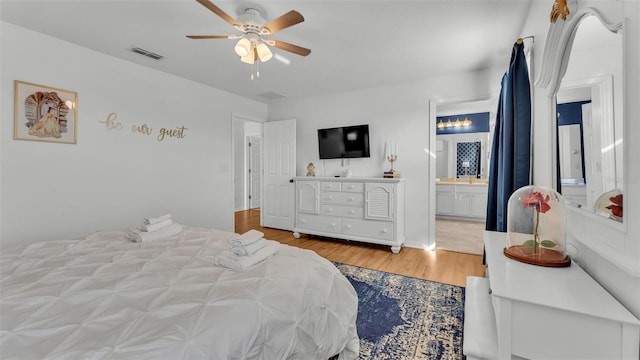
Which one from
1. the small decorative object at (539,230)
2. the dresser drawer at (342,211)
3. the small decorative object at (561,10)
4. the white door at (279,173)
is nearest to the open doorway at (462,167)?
the dresser drawer at (342,211)

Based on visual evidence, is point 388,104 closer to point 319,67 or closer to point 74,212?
point 319,67

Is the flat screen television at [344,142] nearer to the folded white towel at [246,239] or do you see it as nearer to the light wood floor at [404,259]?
the light wood floor at [404,259]

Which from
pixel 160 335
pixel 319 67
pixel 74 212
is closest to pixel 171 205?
pixel 74 212

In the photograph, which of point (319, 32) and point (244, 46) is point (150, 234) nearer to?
point (244, 46)

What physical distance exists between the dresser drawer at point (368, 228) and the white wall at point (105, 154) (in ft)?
6.73

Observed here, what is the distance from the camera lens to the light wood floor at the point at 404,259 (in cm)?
284

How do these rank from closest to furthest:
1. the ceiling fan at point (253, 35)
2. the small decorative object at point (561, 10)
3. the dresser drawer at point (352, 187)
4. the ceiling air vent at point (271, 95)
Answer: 1. the small decorative object at point (561, 10)
2. the ceiling fan at point (253, 35)
3. the dresser drawer at point (352, 187)
4. the ceiling air vent at point (271, 95)

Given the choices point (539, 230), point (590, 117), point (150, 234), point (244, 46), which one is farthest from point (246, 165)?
point (590, 117)

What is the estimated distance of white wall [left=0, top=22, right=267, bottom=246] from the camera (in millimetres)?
2336

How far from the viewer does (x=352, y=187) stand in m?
3.85

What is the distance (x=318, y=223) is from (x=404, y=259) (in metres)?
1.44

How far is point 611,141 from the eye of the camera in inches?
33.8

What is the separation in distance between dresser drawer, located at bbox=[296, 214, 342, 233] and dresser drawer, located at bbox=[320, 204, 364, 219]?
0.31 ft

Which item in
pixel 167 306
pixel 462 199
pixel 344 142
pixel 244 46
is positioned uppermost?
pixel 244 46
